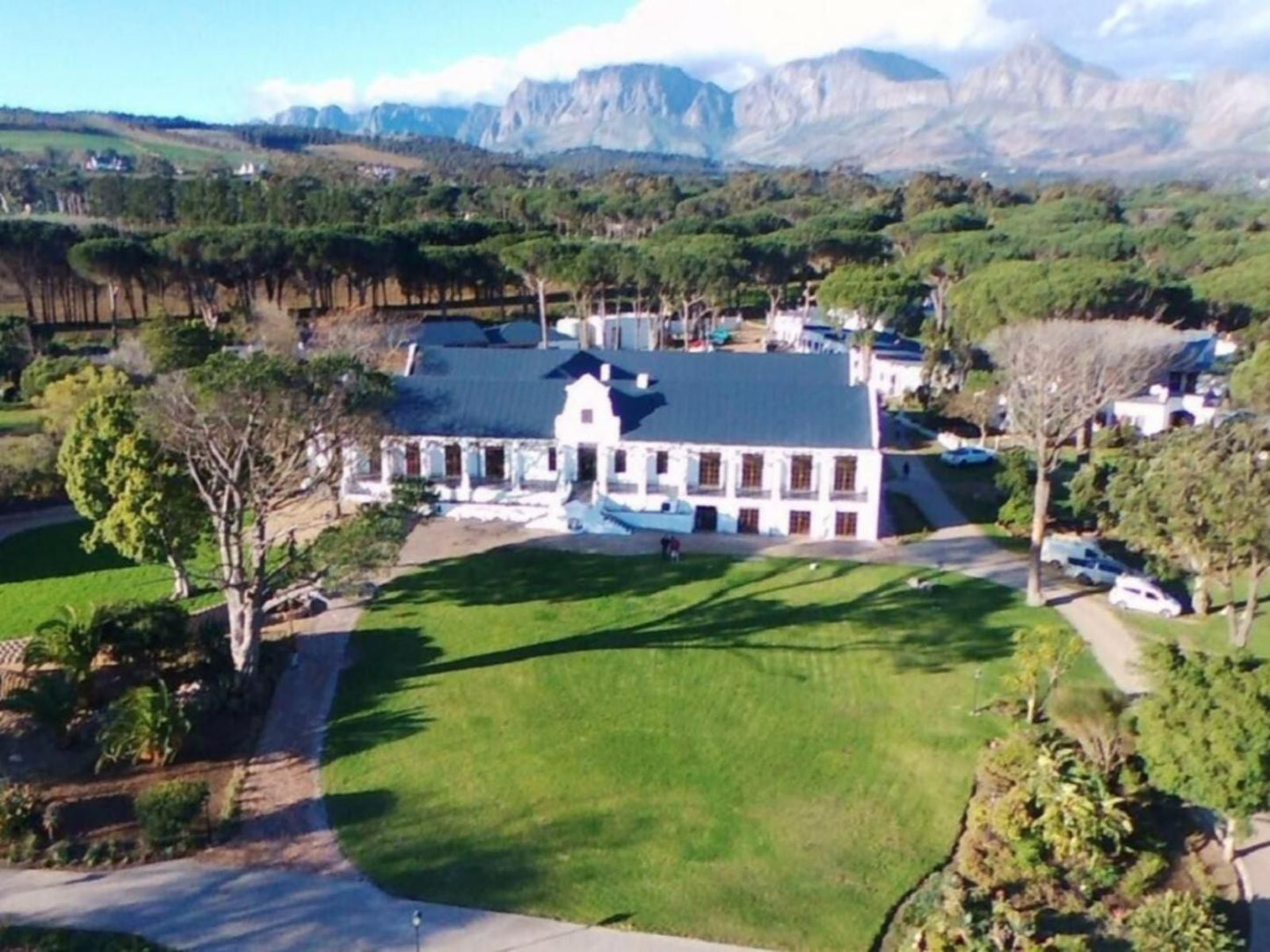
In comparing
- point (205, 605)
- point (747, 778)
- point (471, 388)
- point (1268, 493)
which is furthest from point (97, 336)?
point (1268, 493)

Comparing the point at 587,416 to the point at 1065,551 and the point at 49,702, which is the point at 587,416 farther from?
the point at 49,702

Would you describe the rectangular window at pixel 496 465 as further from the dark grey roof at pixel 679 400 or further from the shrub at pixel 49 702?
the shrub at pixel 49 702

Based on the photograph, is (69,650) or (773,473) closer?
(69,650)

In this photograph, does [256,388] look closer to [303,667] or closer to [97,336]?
[303,667]

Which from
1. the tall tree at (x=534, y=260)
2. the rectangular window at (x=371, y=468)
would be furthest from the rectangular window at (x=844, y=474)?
the tall tree at (x=534, y=260)

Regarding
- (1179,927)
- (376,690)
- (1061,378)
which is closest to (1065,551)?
(1061,378)

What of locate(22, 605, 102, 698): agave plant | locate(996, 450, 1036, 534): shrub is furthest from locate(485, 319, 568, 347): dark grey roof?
locate(22, 605, 102, 698): agave plant
